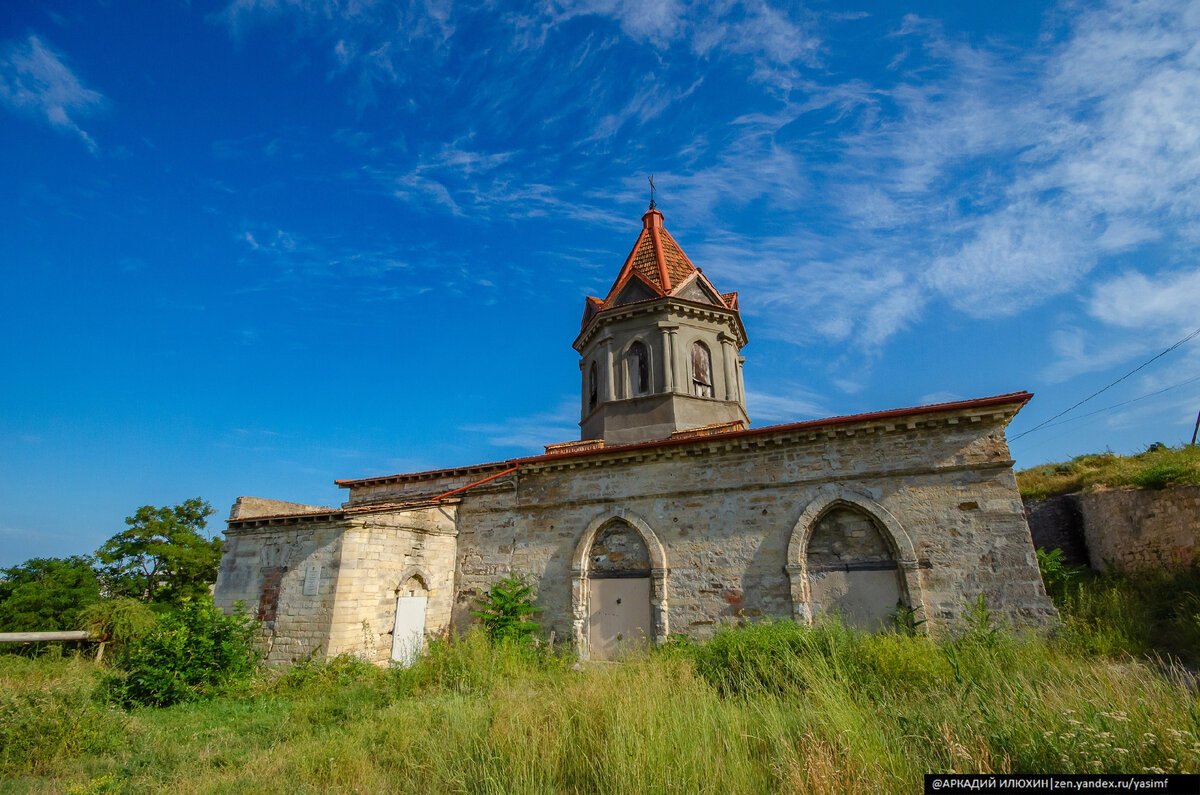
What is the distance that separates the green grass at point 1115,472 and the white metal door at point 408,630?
16.6 m

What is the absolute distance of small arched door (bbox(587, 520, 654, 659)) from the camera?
13109 millimetres

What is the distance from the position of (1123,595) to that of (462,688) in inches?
492

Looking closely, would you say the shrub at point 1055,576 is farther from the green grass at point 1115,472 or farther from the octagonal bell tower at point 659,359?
the octagonal bell tower at point 659,359

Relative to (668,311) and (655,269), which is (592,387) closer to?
(668,311)

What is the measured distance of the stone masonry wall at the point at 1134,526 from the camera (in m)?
11.2

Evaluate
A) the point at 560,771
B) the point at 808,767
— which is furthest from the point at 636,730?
the point at 808,767

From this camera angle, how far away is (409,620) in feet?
46.1

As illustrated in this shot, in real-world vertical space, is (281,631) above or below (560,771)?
above

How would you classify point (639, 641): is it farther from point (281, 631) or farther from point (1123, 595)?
point (1123, 595)

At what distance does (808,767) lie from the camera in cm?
438

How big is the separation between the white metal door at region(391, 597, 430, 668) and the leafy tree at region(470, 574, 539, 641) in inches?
52.9

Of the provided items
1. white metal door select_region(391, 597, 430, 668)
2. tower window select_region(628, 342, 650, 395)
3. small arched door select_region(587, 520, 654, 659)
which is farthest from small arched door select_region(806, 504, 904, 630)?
white metal door select_region(391, 597, 430, 668)

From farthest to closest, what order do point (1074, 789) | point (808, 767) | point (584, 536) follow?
point (584, 536), point (808, 767), point (1074, 789)

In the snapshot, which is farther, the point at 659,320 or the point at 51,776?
the point at 659,320
